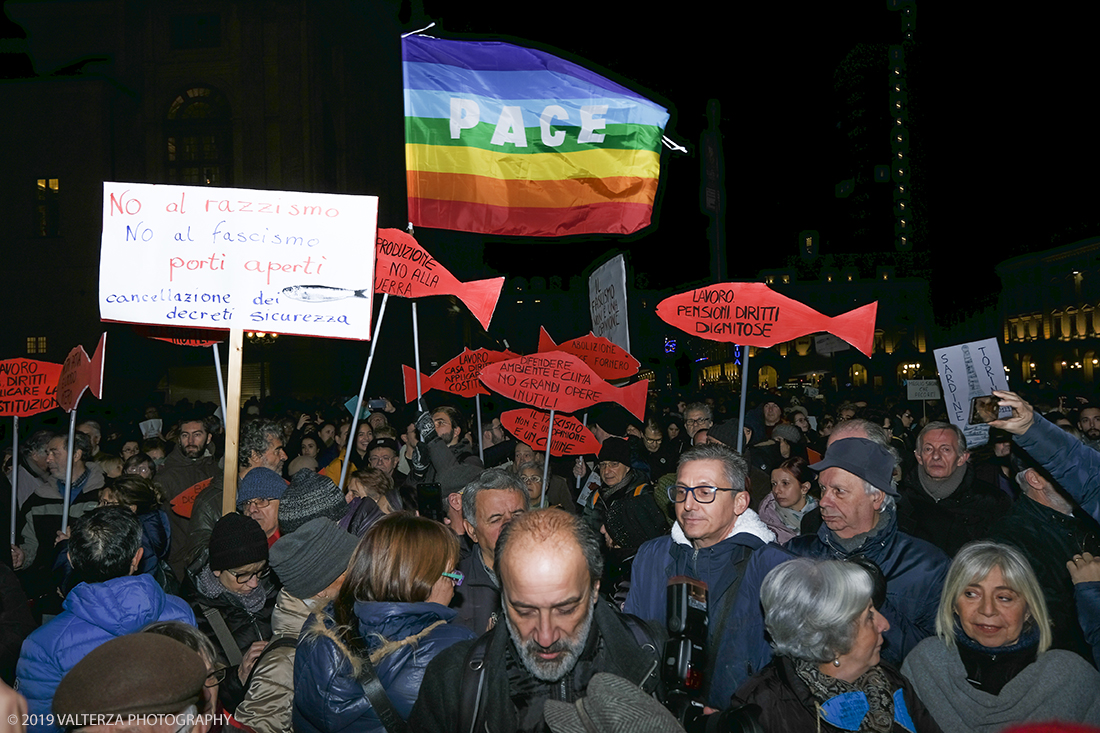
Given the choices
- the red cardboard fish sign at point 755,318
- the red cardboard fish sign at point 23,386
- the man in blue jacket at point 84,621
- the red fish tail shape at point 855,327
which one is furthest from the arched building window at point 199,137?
the man in blue jacket at point 84,621

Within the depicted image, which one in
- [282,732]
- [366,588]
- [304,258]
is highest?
[304,258]

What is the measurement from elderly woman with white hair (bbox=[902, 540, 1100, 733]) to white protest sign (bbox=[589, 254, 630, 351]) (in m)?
6.04

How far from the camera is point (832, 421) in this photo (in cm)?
1238

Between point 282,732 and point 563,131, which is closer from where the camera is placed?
point 282,732

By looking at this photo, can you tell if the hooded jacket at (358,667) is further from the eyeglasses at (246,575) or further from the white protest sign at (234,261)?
the white protest sign at (234,261)

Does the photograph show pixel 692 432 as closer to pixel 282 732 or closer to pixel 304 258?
pixel 304 258

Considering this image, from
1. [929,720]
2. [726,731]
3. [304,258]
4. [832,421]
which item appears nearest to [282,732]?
[726,731]

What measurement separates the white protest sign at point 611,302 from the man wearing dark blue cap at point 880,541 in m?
5.19

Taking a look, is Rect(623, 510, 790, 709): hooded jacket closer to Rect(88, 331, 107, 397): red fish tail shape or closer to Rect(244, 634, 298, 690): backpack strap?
Rect(244, 634, 298, 690): backpack strap

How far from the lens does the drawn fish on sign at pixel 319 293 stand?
5.34 metres

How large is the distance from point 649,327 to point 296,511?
10942cm

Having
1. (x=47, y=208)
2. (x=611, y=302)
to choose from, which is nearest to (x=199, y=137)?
(x=47, y=208)

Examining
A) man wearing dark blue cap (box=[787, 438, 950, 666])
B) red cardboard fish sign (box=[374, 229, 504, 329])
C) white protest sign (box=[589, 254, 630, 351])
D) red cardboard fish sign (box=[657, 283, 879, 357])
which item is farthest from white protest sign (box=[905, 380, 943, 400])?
man wearing dark blue cap (box=[787, 438, 950, 666])

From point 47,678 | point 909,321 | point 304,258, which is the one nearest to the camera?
point 47,678
